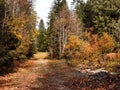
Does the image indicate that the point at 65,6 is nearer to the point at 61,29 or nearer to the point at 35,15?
the point at 61,29

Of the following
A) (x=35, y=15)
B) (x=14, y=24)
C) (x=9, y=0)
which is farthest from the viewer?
(x=35, y=15)

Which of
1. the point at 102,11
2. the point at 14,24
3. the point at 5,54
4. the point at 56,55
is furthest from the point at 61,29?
the point at 5,54

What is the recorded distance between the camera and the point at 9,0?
34656mm

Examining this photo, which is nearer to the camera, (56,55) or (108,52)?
(108,52)

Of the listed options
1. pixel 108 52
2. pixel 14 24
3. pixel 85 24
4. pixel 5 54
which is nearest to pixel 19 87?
pixel 5 54

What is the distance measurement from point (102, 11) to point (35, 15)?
16.2 meters

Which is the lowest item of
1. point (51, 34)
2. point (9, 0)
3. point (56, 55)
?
point (56, 55)

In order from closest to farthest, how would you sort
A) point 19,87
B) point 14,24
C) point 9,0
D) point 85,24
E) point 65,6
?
1. point 19,87
2. point 14,24
3. point 9,0
4. point 65,6
5. point 85,24

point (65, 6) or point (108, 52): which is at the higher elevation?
point (65, 6)

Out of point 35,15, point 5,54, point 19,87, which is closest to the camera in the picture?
point 19,87

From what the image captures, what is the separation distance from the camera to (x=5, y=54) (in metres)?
26.6

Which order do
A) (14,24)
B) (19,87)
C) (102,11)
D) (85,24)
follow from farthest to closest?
1. (85,24)
2. (102,11)
3. (14,24)
4. (19,87)

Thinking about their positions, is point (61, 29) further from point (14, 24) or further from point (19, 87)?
point (19, 87)

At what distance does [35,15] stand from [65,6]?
1326 cm
